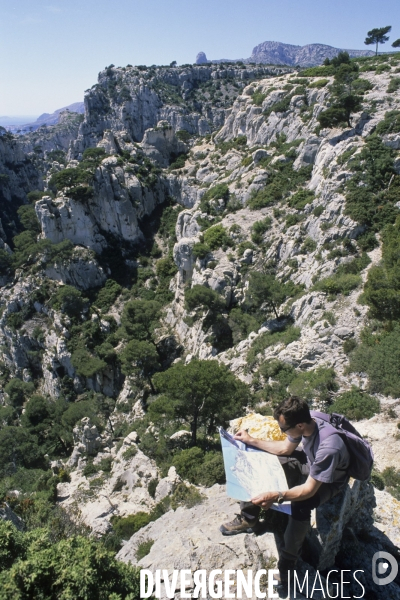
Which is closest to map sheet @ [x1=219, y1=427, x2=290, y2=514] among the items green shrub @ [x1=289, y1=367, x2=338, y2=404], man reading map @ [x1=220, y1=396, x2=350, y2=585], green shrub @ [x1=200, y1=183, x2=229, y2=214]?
man reading map @ [x1=220, y1=396, x2=350, y2=585]

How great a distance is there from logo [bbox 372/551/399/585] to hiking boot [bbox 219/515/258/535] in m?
2.01

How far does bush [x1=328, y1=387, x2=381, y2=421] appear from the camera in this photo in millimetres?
13000

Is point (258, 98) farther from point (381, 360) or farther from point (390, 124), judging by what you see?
point (381, 360)

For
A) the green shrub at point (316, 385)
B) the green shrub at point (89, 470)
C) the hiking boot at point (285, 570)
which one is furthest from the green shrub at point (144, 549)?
the green shrub at point (89, 470)

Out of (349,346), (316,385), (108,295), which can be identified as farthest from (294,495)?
(108,295)

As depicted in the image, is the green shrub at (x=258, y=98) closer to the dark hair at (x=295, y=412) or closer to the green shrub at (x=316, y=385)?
the green shrub at (x=316, y=385)

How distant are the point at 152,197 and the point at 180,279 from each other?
25.5 metres

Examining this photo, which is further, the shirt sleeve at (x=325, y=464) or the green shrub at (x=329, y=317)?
the green shrub at (x=329, y=317)

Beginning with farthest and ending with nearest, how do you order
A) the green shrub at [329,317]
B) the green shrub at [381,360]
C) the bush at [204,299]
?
1. the bush at [204,299]
2. the green shrub at [329,317]
3. the green shrub at [381,360]

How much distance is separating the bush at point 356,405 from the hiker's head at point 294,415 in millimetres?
9730

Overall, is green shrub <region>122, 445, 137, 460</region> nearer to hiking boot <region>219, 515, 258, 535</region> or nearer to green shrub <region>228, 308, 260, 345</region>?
green shrub <region>228, 308, 260, 345</region>

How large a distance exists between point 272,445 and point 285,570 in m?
1.79

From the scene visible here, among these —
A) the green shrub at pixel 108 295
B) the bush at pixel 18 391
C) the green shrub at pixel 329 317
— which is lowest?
the bush at pixel 18 391

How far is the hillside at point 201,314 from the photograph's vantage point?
12648mm
